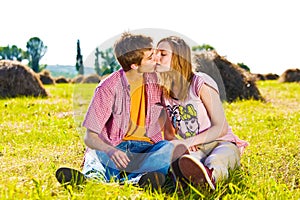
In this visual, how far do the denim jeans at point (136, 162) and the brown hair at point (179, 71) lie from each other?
0.48 meters

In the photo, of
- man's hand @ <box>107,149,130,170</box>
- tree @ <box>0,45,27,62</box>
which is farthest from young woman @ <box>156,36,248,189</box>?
tree @ <box>0,45,27,62</box>

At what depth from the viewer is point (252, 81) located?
9758 millimetres

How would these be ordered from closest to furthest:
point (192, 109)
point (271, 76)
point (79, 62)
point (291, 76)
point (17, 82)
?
point (192, 109), point (79, 62), point (17, 82), point (291, 76), point (271, 76)

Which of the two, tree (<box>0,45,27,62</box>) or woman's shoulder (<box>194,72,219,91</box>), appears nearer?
woman's shoulder (<box>194,72,219,91</box>)

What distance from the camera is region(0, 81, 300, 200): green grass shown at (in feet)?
9.11

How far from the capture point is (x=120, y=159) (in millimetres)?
3162

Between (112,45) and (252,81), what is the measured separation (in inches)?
264

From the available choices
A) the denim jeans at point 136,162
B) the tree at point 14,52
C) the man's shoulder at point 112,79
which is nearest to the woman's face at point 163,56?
the man's shoulder at point 112,79

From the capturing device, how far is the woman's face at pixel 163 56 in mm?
3422

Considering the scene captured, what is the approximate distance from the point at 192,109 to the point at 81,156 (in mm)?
1087

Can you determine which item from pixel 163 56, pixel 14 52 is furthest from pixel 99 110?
pixel 14 52

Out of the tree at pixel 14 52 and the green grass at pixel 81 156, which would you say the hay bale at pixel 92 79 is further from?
the tree at pixel 14 52

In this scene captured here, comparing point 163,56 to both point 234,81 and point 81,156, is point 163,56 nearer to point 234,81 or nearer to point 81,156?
point 81,156

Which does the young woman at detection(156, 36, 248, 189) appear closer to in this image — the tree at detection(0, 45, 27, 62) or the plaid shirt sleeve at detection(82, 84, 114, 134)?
the plaid shirt sleeve at detection(82, 84, 114, 134)
